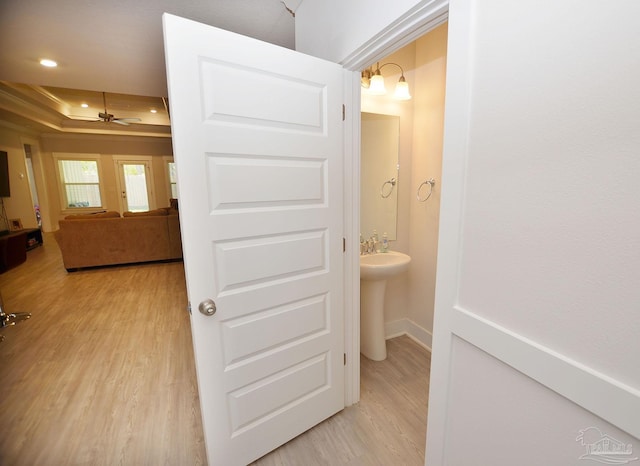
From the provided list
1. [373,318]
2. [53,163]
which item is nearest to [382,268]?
[373,318]

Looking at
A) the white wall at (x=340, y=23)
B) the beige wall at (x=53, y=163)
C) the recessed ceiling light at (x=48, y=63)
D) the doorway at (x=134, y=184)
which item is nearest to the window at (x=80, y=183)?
the beige wall at (x=53, y=163)

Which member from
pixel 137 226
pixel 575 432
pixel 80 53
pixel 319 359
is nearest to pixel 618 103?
pixel 575 432

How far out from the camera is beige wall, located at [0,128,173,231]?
6000mm

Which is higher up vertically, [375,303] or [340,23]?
[340,23]

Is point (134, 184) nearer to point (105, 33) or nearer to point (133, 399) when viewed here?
point (105, 33)

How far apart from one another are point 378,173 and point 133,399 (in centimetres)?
246

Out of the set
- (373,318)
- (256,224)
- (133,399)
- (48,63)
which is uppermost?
(48,63)

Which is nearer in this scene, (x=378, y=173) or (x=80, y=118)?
(x=378, y=173)

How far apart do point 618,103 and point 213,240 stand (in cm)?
126

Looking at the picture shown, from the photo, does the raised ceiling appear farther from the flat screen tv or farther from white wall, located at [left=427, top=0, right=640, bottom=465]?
the flat screen tv

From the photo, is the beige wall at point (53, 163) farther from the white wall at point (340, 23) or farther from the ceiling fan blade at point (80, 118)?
the white wall at point (340, 23)

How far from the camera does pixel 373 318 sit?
2225mm

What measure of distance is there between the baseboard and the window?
8.66 m

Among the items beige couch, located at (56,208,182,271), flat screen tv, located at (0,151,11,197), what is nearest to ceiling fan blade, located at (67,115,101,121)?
flat screen tv, located at (0,151,11,197)
